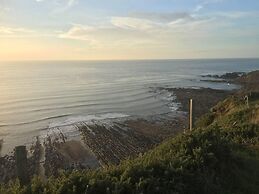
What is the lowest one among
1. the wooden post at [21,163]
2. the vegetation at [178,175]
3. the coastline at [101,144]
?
the coastline at [101,144]

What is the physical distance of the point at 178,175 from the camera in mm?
7629

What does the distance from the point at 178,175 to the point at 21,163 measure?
3.21 m

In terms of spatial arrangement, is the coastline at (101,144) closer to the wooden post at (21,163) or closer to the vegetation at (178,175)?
the vegetation at (178,175)

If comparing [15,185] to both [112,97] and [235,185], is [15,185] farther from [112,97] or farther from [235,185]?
[112,97]

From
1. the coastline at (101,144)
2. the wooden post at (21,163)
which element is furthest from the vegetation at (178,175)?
the coastline at (101,144)

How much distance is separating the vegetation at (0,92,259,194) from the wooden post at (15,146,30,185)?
168 millimetres

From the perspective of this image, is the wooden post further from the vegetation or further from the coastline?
the coastline

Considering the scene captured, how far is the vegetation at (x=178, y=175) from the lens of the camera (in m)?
6.75

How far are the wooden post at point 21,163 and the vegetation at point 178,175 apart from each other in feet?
0.55

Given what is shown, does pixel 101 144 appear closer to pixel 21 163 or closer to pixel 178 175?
pixel 178 175

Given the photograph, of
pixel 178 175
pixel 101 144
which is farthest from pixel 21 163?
pixel 101 144

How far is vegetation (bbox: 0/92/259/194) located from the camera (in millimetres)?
6746

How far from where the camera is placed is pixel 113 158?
2570cm

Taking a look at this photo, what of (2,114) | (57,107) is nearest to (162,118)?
(57,107)
